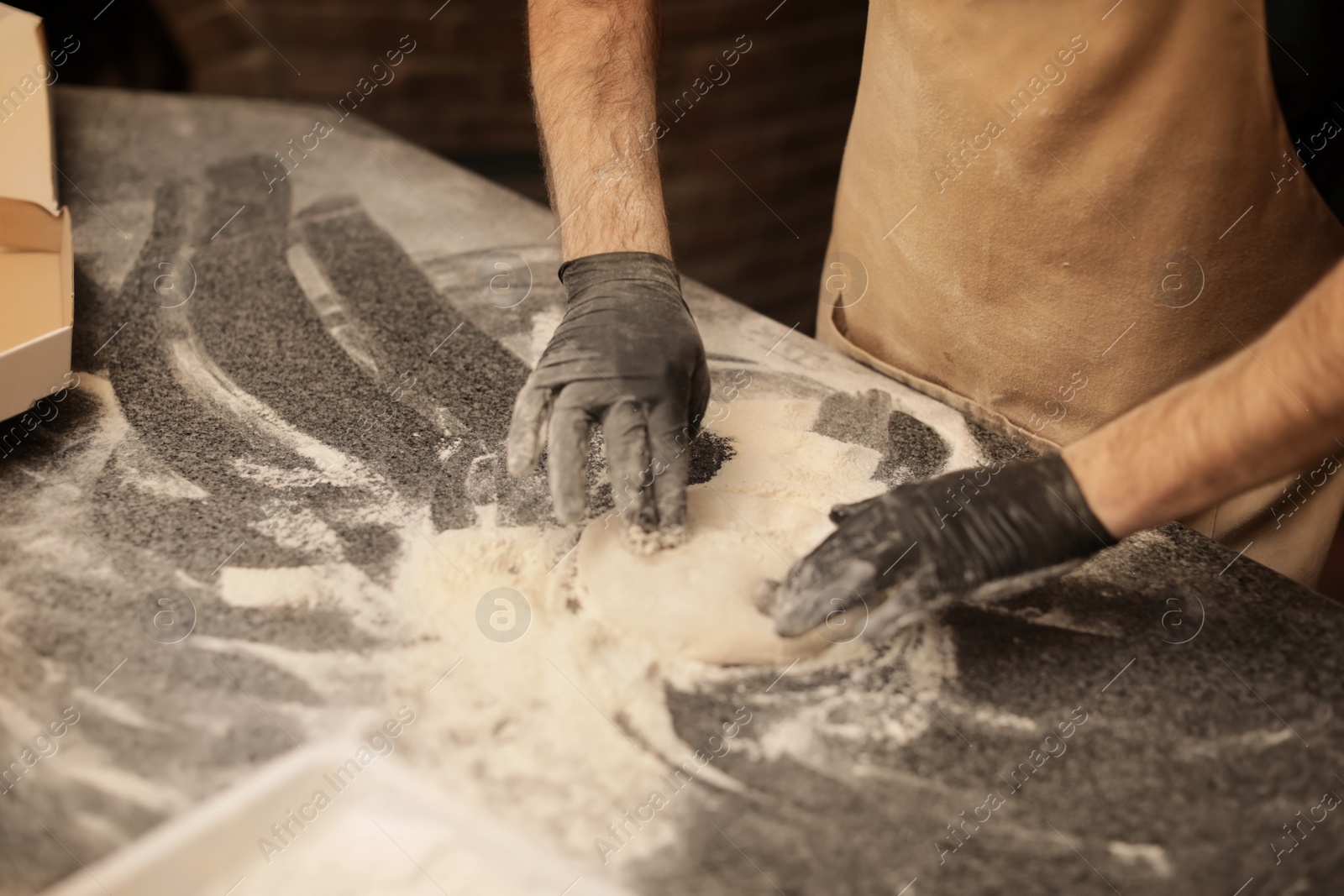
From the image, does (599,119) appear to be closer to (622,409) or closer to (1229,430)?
(622,409)

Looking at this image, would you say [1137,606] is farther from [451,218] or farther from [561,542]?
[451,218]

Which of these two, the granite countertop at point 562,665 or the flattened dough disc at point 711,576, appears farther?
the flattened dough disc at point 711,576

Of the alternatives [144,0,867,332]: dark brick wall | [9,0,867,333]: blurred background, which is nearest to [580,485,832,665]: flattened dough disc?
[144,0,867,332]: dark brick wall

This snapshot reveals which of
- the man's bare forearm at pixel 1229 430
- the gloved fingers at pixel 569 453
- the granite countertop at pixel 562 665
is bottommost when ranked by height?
the granite countertop at pixel 562 665

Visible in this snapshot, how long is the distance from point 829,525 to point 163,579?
2.54 feet

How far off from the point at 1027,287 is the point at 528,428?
72 cm

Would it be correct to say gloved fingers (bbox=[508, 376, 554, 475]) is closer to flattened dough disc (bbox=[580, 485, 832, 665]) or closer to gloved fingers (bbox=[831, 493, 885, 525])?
flattened dough disc (bbox=[580, 485, 832, 665])

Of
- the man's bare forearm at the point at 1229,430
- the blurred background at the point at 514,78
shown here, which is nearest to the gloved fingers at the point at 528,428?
the man's bare forearm at the point at 1229,430

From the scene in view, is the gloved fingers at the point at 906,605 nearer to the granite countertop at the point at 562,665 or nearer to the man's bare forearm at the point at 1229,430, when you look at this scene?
the granite countertop at the point at 562,665

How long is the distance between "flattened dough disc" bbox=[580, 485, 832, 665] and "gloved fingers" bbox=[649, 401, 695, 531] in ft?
0.15

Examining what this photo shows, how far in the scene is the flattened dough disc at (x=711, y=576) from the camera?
3.17 ft

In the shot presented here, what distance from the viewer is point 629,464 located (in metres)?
1.05

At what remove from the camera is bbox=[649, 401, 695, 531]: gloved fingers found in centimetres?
106

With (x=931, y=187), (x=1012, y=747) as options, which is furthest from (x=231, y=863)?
(x=931, y=187)
